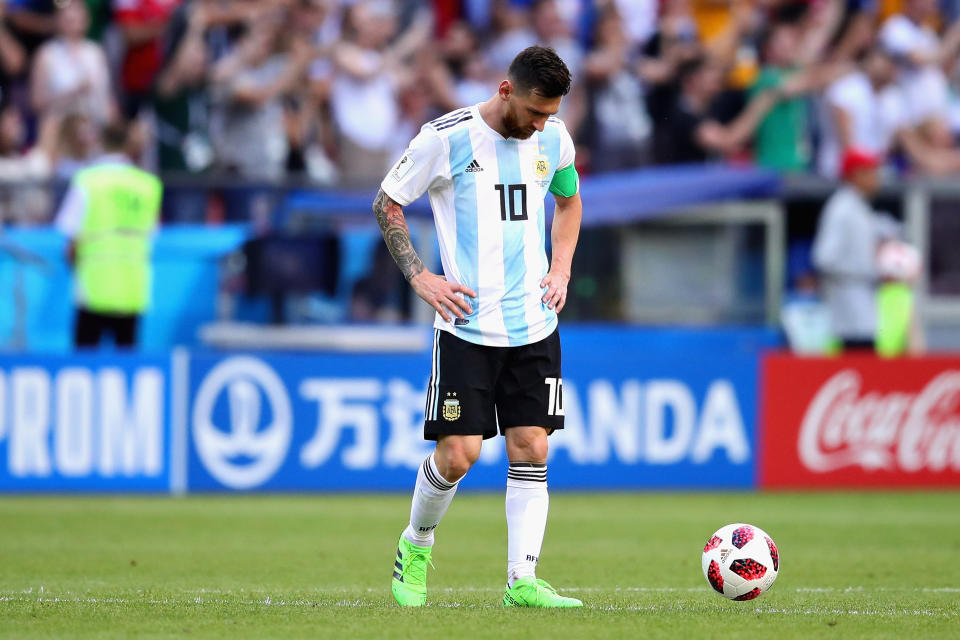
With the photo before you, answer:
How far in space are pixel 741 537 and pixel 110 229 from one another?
809 centimetres

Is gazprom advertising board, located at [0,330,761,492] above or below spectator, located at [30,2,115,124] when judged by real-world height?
below

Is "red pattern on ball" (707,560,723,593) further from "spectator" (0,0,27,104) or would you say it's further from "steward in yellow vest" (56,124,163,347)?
"spectator" (0,0,27,104)

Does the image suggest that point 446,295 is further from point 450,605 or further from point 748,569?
point 748,569

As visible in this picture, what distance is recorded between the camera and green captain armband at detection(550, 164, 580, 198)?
6.75 meters

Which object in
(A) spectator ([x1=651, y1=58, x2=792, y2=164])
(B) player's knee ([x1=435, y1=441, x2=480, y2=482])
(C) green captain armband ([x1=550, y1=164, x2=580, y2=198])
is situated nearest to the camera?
(B) player's knee ([x1=435, y1=441, x2=480, y2=482])

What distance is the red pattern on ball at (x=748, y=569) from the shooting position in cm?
665

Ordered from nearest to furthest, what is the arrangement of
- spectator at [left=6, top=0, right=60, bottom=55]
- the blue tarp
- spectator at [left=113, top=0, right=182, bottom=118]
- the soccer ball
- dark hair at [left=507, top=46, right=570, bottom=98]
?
dark hair at [left=507, top=46, right=570, bottom=98], the soccer ball, the blue tarp, spectator at [left=6, top=0, right=60, bottom=55], spectator at [left=113, top=0, right=182, bottom=118]

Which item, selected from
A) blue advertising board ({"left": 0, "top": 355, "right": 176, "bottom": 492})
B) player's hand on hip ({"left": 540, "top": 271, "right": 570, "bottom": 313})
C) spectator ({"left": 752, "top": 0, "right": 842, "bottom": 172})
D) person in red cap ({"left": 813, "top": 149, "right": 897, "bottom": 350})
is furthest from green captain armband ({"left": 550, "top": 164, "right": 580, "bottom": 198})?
spectator ({"left": 752, "top": 0, "right": 842, "bottom": 172})

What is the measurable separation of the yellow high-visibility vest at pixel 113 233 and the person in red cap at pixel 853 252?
239 inches

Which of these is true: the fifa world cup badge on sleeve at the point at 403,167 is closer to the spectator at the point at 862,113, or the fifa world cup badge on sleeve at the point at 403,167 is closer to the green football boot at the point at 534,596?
the green football boot at the point at 534,596

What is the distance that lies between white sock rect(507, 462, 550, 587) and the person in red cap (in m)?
8.23

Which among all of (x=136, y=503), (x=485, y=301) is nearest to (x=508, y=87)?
(x=485, y=301)

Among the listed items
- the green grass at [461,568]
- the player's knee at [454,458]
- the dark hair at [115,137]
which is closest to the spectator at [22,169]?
the dark hair at [115,137]

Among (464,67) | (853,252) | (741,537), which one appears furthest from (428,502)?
(464,67)
